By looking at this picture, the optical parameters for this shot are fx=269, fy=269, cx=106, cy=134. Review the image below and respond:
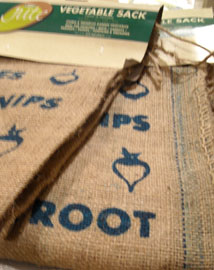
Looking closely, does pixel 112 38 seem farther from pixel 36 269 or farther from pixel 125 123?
pixel 36 269

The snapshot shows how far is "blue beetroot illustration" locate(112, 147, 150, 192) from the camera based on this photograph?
0.24 m

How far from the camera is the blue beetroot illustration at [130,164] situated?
24 cm

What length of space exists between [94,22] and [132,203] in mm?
278

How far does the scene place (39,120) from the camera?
249 mm

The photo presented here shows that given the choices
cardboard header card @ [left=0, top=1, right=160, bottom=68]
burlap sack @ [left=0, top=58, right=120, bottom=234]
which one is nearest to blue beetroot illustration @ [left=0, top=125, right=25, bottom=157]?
burlap sack @ [left=0, top=58, right=120, bottom=234]

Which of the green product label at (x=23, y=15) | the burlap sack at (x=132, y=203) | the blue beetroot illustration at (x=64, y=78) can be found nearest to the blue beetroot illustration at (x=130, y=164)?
the burlap sack at (x=132, y=203)

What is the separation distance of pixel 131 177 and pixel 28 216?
0.09 m

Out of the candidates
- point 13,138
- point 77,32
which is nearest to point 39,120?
point 13,138

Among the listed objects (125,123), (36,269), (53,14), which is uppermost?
(53,14)

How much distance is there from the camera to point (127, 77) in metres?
0.35

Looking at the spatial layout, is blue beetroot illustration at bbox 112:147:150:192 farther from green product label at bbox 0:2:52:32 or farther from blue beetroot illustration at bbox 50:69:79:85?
green product label at bbox 0:2:52:32

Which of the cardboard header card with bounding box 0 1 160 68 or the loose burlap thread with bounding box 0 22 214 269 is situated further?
the cardboard header card with bounding box 0 1 160 68

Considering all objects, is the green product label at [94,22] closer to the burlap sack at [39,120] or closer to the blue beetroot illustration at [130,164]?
the burlap sack at [39,120]

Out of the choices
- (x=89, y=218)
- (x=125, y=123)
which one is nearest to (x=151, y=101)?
(x=125, y=123)
